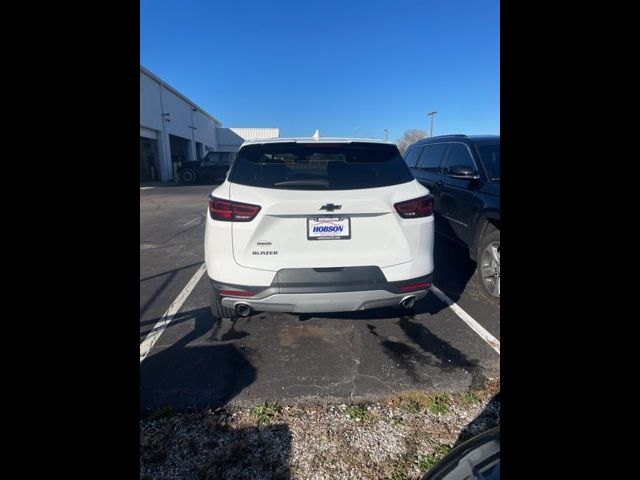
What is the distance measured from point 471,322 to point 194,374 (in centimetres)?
278

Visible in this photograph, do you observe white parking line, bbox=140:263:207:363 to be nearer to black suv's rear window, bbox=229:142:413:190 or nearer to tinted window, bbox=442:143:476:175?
black suv's rear window, bbox=229:142:413:190

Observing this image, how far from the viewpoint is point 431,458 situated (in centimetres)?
208

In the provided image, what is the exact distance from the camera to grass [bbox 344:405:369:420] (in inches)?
95.6

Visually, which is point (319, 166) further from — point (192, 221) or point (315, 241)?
point (192, 221)

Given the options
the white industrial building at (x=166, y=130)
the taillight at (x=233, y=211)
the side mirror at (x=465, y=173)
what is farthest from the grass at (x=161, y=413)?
the white industrial building at (x=166, y=130)

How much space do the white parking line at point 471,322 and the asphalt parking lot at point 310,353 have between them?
0.05 metres

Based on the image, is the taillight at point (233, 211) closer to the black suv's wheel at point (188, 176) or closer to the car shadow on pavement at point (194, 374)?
the car shadow on pavement at point (194, 374)

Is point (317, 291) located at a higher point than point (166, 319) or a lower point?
higher

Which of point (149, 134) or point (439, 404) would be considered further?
point (149, 134)

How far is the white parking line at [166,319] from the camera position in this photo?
342 cm

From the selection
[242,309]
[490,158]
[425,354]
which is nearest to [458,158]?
[490,158]

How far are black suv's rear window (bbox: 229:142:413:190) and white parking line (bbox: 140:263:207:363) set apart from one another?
1799 mm

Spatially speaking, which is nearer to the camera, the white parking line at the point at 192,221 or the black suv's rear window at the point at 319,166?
the black suv's rear window at the point at 319,166
